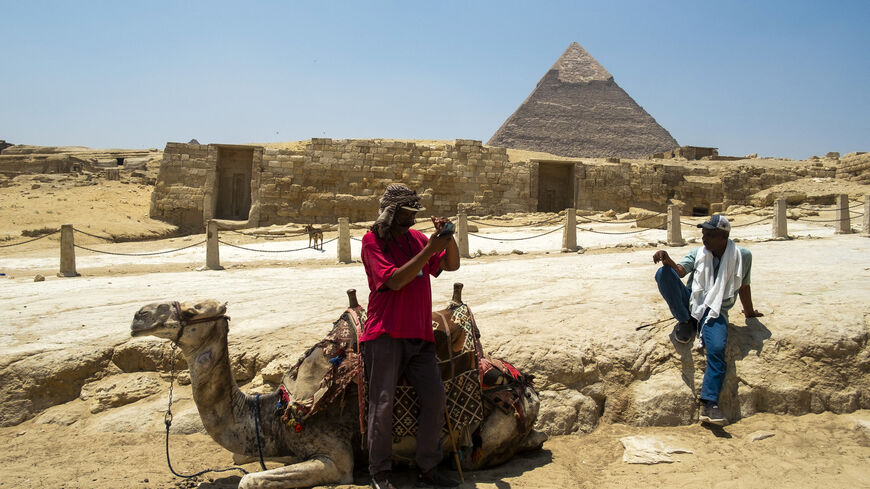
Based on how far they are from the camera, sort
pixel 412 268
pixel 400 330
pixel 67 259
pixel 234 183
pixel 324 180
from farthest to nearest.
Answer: pixel 234 183 < pixel 324 180 < pixel 67 259 < pixel 400 330 < pixel 412 268

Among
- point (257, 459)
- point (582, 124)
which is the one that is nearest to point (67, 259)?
point (257, 459)

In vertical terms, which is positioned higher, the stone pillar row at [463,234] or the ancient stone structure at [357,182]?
the ancient stone structure at [357,182]

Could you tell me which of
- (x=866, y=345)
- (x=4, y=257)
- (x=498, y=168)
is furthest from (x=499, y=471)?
(x=498, y=168)

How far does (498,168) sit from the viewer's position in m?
21.9

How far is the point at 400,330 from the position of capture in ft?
9.96

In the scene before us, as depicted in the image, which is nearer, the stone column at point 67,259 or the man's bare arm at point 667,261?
the man's bare arm at point 667,261

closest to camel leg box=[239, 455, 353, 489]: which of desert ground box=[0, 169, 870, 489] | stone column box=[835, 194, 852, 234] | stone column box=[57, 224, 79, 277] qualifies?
desert ground box=[0, 169, 870, 489]

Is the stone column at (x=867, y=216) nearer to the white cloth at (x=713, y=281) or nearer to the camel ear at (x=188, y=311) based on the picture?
the white cloth at (x=713, y=281)

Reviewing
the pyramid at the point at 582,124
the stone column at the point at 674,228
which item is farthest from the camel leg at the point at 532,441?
the pyramid at the point at 582,124

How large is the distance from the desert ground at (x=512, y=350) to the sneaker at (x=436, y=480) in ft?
0.51

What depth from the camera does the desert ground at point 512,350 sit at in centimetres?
348

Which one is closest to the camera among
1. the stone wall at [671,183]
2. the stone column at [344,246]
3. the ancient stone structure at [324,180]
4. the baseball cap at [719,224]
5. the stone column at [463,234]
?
the baseball cap at [719,224]

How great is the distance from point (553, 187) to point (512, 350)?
68.0 feet

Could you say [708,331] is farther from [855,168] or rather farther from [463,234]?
[855,168]
